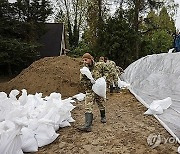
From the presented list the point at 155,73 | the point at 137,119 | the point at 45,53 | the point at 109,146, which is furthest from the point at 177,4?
the point at 109,146

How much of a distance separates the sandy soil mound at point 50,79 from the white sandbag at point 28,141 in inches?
220

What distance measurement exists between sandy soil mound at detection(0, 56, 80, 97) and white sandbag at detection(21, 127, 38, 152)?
5596 millimetres

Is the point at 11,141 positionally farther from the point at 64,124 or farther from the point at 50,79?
the point at 50,79

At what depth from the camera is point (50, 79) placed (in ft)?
36.6

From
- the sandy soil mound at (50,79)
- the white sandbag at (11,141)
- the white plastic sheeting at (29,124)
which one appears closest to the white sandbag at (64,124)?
the white plastic sheeting at (29,124)

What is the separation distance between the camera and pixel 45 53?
23.9 meters

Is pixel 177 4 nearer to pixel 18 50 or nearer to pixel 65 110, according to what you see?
pixel 18 50

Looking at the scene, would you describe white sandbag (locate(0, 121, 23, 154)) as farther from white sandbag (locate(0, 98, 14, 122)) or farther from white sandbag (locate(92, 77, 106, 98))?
white sandbag (locate(92, 77, 106, 98))

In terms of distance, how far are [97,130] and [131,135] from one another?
576 millimetres

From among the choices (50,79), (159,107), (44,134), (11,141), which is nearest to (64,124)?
(44,134)

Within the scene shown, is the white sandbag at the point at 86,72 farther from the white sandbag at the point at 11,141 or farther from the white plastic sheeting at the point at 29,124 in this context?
the white sandbag at the point at 11,141

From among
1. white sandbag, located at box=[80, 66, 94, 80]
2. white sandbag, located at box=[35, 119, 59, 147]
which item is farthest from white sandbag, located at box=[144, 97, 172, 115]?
white sandbag, located at box=[35, 119, 59, 147]

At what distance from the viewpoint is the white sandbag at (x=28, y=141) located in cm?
443

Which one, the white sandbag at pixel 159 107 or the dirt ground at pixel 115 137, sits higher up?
the white sandbag at pixel 159 107
